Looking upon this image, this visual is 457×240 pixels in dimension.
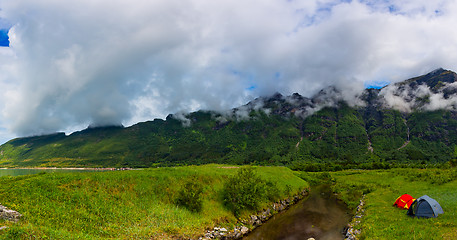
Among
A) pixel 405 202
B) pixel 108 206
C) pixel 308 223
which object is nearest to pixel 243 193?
pixel 308 223

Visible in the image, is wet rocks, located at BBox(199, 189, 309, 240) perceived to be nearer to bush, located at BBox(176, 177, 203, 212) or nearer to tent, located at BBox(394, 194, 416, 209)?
bush, located at BBox(176, 177, 203, 212)

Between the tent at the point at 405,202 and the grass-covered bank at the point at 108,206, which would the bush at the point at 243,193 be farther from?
the tent at the point at 405,202

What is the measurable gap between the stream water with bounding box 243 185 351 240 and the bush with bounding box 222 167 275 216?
4420 mm

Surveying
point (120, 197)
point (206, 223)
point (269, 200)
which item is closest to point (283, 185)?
point (269, 200)

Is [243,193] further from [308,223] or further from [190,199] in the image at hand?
[308,223]

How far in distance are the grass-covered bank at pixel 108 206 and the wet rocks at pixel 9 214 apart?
59 centimetres

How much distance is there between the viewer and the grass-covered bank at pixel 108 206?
69.2 feet

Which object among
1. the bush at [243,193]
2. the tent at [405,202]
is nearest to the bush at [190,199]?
the bush at [243,193]

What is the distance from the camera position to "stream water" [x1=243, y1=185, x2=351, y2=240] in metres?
32.8

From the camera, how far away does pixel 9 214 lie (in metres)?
19.6

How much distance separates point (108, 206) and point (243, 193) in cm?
2237

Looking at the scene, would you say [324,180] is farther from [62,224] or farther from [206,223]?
[62,224]

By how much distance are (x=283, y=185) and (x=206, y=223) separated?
3287 cm

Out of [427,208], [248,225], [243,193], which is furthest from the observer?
[243,193]
